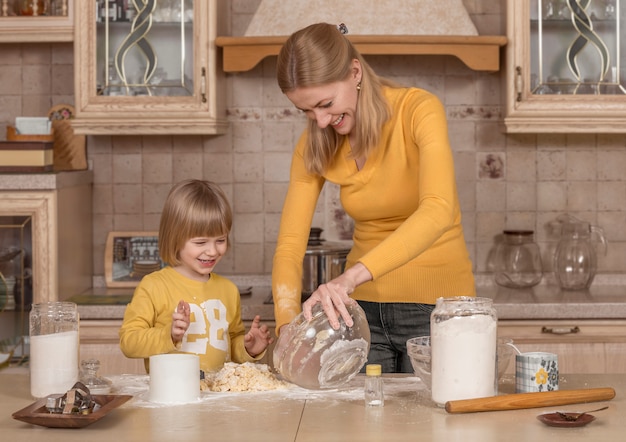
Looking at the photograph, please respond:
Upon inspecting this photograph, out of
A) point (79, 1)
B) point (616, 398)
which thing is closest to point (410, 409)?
point (616, 398)

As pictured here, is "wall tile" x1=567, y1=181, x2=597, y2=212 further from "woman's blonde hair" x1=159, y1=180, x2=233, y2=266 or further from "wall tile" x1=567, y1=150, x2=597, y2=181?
"woman's blonde hair" x1=159, y1=180, x2=233, y2=266

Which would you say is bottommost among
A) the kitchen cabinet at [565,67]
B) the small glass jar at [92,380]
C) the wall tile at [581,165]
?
the small glass jar at [92,380]

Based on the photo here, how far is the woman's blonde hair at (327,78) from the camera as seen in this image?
2021 mm

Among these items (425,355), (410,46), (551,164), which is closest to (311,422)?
(425,355)

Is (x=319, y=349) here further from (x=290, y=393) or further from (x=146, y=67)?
(x=146, y=67)

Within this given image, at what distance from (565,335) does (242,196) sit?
48.7 inches

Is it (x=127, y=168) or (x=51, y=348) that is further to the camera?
(x=127, y=168)

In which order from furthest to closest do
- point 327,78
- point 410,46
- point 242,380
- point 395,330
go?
point 410,46
point 395,330
point 327,78
point 242,380

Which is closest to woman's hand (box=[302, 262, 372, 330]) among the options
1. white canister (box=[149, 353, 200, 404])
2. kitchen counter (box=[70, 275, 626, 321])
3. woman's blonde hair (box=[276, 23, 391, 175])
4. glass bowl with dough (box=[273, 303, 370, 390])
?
glass bowl with dough (box=[273, 303, 370, 390])

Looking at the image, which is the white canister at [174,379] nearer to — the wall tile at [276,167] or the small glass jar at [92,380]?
the small glass jar at [92,380]

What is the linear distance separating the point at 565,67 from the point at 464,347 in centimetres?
181

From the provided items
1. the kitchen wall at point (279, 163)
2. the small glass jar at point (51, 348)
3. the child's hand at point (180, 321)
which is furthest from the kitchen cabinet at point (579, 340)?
the small glass jar at point (51, 348)

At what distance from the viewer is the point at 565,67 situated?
3207 millimetres

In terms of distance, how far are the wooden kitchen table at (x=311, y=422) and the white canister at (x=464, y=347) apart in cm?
5
